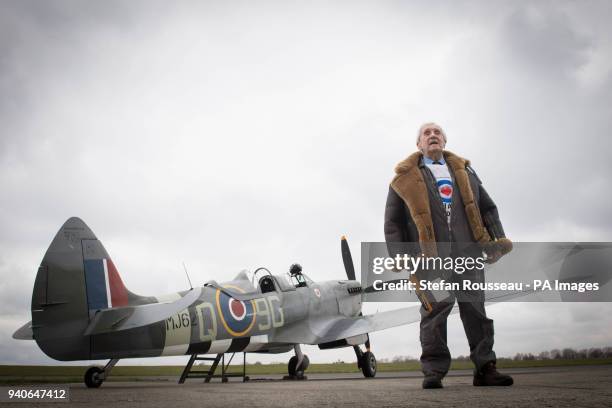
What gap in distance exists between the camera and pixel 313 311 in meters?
14.1

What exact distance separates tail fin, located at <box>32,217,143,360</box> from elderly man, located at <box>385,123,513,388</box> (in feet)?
19.3

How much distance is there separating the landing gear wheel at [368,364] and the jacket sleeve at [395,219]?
9.00 metres

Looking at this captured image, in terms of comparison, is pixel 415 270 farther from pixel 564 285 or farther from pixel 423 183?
pixel 564 285

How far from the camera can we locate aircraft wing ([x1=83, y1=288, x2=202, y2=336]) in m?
8.77

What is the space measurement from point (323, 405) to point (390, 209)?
2.91m

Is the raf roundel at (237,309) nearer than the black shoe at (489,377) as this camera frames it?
No

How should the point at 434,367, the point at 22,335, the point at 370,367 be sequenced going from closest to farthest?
the point at 434,367 < the point at 22,335 < the point at 370,367

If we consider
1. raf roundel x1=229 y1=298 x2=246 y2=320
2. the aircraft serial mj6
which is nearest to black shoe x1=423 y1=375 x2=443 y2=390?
the aircraft serial mj6

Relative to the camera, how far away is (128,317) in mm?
8930

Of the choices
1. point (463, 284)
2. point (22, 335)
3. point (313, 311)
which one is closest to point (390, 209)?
point (463, 284)

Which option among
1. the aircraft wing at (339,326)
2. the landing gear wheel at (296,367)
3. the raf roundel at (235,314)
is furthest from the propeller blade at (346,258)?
the raf roundel at (235,314)

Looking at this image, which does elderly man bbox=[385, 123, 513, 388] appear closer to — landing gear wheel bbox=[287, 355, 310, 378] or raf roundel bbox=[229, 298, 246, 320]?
raf roundel bbox=[229, 298, 246, 320]

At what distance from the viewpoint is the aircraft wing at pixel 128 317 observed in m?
8.77

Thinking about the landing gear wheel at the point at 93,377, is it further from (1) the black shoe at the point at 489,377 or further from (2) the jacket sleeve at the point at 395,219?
(1) the black shoe at the point at 489,377
